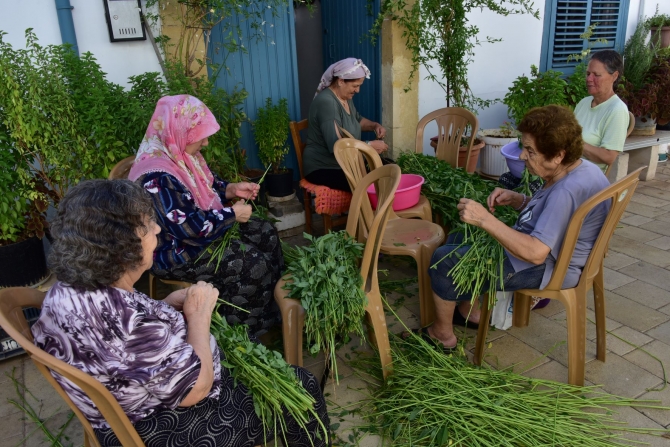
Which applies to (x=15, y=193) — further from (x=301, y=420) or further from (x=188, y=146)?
(x=301, y=420)

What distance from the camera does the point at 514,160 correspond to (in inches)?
142

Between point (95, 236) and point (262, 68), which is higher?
point (262, 68)

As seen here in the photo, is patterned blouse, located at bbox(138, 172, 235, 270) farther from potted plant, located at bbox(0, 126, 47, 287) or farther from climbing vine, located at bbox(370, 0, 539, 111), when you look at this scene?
climbing vine, located at bbox(370, 0, 539, 111)

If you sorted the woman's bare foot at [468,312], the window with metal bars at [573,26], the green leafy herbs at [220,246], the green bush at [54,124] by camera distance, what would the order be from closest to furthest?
1. the green leafy herbs at [220,246]
2. the green bush at [54,124]
3. the woman's bare foot at [468,312]
4. the window with metal bars at [573,26]

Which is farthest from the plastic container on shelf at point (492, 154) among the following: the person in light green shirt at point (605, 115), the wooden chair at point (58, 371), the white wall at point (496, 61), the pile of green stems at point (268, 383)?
the wooden chair at point (58, 371)

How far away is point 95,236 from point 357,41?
14.3 ft

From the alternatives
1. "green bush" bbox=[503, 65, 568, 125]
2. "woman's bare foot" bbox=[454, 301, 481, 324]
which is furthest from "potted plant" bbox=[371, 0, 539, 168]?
"woman's bare foot" bbox=[454, 301, 481, 324]

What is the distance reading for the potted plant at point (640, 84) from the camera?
18.6ft

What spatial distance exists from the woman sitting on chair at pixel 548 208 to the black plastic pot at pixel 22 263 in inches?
100

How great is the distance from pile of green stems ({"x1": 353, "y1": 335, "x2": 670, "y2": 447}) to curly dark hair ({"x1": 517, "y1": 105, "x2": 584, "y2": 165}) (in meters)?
1.11

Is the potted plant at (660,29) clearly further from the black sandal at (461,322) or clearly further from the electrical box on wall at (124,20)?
the electrical box on wall at (124,20)

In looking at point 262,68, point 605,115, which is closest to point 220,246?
point 262,68

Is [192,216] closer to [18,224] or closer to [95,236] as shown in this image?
[95,236]

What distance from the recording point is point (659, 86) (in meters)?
5.74
